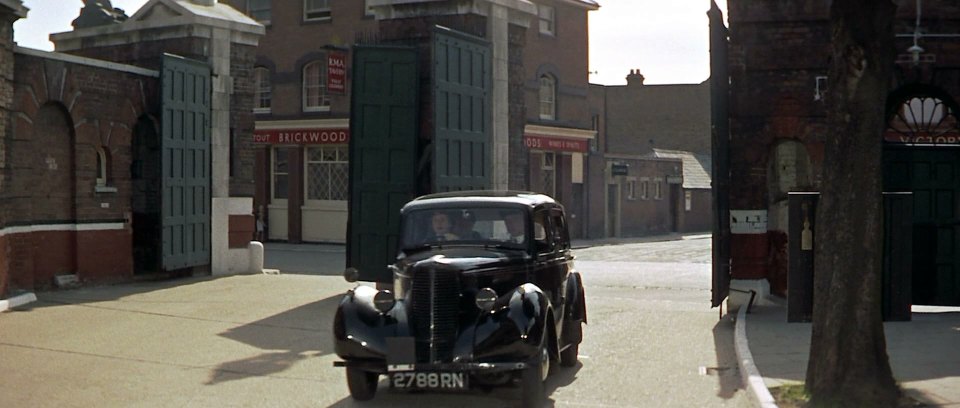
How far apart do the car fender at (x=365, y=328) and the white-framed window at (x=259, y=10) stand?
3012 cm

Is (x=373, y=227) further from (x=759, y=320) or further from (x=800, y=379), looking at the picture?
(x=800, y=379)

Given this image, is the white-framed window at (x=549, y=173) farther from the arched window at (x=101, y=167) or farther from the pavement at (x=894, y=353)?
the pavement at (x=894, y=353)

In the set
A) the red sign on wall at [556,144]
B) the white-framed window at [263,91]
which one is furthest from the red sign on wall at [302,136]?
the red sign on wall at [556,144]

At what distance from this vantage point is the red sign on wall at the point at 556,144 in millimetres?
38862

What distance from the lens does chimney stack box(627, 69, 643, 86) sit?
2320 inches

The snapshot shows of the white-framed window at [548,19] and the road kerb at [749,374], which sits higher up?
the white-framed window at [548,19]

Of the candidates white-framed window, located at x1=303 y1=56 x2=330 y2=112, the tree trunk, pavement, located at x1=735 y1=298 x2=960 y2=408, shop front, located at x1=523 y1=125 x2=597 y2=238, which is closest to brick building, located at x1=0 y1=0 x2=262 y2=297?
pavement, located at x1=735 y1=298 x2=960 y2=408

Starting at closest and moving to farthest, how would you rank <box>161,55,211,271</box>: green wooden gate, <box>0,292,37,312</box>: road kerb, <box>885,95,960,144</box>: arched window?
<box>0,292,37,312</box>: road kerb, <box>885,95,960,144</box>: arched window, <box>161,55,211,271</box>: green wooden gate

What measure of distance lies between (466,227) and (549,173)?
3041cm

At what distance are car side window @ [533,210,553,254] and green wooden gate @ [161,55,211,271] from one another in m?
10.0

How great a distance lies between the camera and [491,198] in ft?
35.9

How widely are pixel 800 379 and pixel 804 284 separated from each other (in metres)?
3.13

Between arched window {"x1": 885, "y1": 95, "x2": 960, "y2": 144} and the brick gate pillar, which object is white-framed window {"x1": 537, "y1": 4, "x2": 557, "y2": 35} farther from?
the brick gate pillar

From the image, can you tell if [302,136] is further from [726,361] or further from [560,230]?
[726,361]
